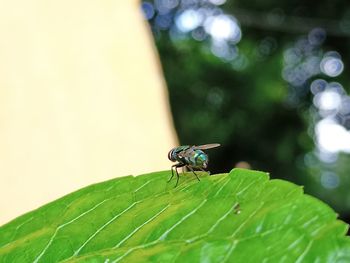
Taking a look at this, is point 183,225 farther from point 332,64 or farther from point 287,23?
point 332,64

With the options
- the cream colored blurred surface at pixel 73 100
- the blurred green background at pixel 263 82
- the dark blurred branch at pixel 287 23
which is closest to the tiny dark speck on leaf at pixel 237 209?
the cream colored blurred surface at pixel 73 100

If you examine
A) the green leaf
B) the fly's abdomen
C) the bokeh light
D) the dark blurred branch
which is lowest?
the bokeh light

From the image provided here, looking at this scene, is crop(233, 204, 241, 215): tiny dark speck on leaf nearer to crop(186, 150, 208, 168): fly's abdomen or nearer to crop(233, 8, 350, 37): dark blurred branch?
crop(186, 150, 208, 168): fly's abdomen

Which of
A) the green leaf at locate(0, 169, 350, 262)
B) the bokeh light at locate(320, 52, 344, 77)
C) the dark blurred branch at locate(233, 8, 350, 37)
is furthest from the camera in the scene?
the bokeh light at locate(320, 52, 344, 77)

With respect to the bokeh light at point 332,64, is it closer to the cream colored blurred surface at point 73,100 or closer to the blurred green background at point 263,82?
the blurred green background at point 263,82

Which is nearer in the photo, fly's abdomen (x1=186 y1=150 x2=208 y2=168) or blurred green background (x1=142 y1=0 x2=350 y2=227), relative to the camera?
fly's abdomen (x1=186 y1=150 x2=208 y2=168)

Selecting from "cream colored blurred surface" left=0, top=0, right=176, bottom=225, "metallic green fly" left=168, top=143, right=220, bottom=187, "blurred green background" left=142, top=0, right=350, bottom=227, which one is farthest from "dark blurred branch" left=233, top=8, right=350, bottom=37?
"metallic green fly" left=168, top=143, right=220, bottom=187

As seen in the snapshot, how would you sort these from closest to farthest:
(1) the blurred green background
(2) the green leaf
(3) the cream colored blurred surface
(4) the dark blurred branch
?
(2) the green leaf, (3) the cream colored blurred surface, (1) the blurred green background, (4) the dark blurred branch
